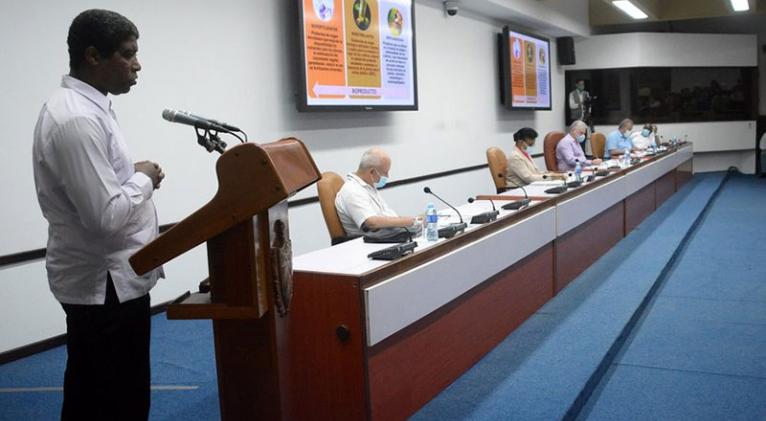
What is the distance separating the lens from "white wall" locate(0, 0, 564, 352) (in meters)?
3.29

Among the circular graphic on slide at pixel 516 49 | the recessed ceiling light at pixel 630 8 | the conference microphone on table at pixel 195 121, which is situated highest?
the recessed ceiling light at pixel 630 8

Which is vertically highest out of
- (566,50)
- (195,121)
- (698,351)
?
(566,50)

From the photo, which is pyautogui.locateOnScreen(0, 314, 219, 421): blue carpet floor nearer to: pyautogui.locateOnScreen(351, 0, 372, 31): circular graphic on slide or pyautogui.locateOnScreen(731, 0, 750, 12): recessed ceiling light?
pyautogui.locateOnScreen(351, 0, 372, 31): circular graphic on slide

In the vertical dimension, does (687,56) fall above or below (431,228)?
above

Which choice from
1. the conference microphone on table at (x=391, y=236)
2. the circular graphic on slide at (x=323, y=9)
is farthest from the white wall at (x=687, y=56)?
the conference microphone on table at (x=391, y=236)

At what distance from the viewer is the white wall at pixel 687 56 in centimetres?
1130

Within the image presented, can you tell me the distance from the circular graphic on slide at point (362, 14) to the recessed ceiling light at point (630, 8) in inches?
199

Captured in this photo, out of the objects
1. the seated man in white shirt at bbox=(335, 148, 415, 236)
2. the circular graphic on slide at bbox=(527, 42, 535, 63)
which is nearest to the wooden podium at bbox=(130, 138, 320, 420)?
the seated man in white shirt at bbox=(335, 148, 415, 236)

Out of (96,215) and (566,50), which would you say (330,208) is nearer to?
(96,215)

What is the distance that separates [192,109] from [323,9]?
54.2 inches

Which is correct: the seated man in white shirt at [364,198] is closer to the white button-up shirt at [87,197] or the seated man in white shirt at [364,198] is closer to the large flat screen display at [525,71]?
the white button-up shirt at [87,197]

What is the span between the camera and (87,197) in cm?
132

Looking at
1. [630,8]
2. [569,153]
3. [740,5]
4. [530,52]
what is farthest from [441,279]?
[740,5]

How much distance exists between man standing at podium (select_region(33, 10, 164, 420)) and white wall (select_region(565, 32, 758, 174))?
10.8 meters
